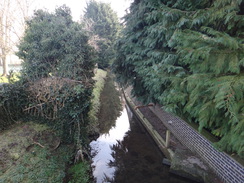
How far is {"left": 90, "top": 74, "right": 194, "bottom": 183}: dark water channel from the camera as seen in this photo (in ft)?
18.1

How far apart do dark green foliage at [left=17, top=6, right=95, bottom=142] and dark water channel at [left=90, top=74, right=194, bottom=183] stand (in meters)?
1.67

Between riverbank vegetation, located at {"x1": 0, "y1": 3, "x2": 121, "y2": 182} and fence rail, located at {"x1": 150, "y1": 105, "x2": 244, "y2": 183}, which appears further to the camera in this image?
riverbank vegetation, located at {"x1": 0, "y1": 3, "x2": 121, "y2": 182}

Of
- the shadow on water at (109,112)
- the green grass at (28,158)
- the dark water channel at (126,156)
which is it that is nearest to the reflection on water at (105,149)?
the dark water channel at (126,156)

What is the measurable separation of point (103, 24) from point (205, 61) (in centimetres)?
2451

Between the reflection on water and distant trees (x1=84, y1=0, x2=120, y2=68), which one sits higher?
distant trees (x1=84, y1=0, x2=120, y2=68)

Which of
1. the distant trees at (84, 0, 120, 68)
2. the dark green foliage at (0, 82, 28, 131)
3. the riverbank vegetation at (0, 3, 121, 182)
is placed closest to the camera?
the riverbank vegetation at (0, 3, 121, 182)

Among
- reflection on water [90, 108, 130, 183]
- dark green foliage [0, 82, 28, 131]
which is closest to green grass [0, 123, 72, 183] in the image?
dark green foliage [0, 82, 28, 131]

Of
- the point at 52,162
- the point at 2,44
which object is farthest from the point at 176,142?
the point at 2,44

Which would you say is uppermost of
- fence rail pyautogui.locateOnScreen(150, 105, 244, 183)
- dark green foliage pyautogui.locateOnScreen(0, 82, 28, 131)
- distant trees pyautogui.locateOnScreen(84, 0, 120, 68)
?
distant trees pyautogui.locateOnScreen(84, 0, 120, 68)

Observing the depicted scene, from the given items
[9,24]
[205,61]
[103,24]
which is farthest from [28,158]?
[103,24]

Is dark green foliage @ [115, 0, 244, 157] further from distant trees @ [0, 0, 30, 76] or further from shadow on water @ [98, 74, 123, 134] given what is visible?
distant trees @ [0, 0, 30, 76]

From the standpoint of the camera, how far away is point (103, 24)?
80.7 feet

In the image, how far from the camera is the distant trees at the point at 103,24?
23.5 meters

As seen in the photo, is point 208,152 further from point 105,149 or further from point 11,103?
point 11,103
